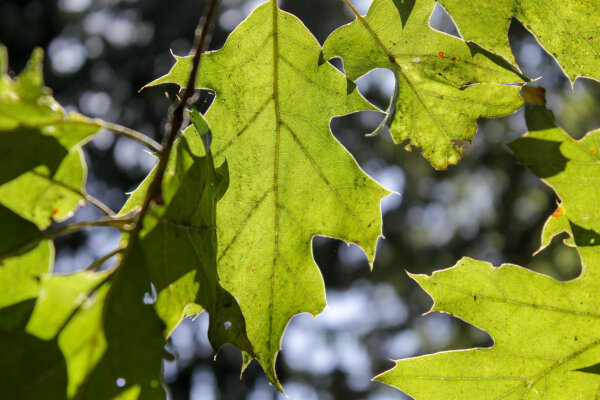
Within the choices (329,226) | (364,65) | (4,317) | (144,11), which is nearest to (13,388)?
(4,317)

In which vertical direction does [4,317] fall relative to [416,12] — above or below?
below

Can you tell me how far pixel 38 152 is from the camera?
0.82 metres

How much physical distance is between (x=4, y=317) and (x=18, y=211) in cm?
16

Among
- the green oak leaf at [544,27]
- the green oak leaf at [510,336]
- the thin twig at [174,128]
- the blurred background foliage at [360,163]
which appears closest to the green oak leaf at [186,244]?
the thin twig at [174,128]

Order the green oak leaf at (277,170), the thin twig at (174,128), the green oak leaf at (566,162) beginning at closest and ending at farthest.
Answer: the thin twig at (174,128)
the green oak leaf at (566,162)
the green oak leaf at (277,170)

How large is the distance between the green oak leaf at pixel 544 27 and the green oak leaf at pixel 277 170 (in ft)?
0.84

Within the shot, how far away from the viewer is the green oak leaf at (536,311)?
3.47ft

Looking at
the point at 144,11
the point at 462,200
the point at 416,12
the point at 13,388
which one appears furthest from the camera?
the point at 462,200

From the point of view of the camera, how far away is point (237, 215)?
1.16 metres

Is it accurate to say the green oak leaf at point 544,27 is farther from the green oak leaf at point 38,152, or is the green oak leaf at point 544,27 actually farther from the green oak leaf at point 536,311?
the green oak leaf at point 38,152

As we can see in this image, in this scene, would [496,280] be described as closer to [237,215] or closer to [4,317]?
[237,215]

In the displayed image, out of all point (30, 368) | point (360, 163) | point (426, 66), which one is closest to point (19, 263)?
point (30, 368)

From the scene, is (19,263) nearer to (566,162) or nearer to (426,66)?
(426,66)

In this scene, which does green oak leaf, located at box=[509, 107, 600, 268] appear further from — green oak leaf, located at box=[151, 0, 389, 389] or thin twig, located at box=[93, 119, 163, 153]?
thin twig, located at box=[93, 119, 163, 153]
